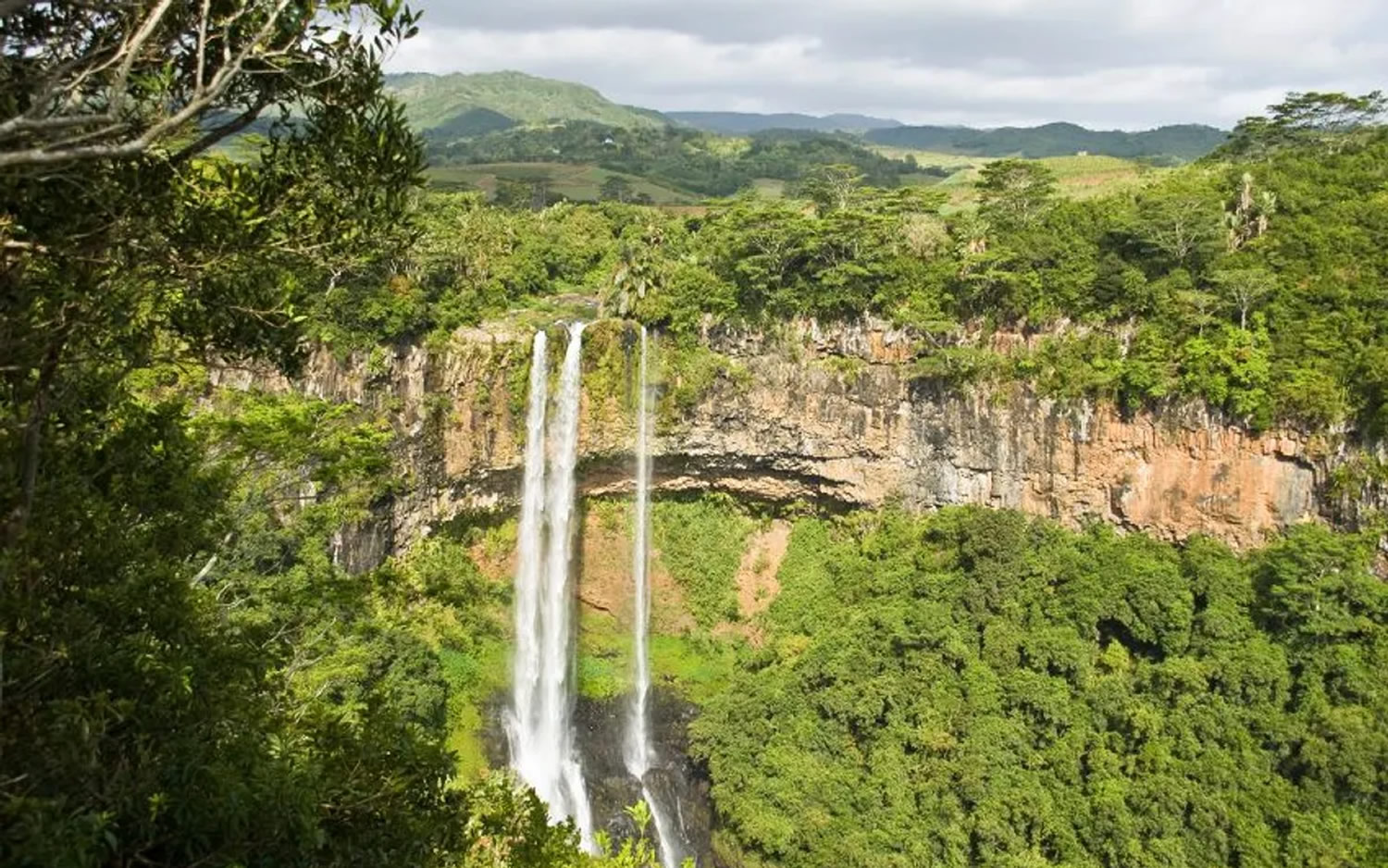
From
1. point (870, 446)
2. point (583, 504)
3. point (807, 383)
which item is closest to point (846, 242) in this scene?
point (807, 383)

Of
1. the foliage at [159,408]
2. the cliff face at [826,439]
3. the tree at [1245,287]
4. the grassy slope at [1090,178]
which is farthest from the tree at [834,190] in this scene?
the foliage at [159,408]

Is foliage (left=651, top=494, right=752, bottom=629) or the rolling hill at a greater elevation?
the rolling hill

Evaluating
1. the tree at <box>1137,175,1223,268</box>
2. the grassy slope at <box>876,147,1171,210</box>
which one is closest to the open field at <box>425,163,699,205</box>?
the grassy slope at <box>876,147,1171,210</box>

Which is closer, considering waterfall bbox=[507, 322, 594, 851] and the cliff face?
the cliff face

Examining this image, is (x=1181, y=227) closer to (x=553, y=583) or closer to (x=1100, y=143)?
(x=553, y=583)

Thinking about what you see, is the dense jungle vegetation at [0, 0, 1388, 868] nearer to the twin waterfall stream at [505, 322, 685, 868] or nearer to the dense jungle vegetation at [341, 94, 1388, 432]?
the dense jungle vegetation at [341, 94, 1388, 432]

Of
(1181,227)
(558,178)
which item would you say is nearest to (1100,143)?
(558,178)
